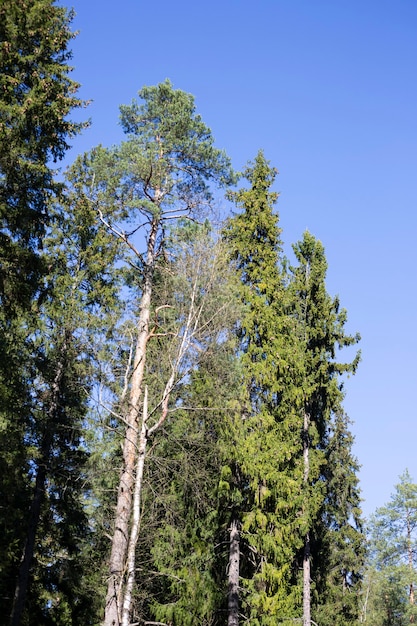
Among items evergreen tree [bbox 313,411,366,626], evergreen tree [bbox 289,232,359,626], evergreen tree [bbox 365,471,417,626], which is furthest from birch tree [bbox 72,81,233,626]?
evergreen tree [bbox 365,471,417,626]

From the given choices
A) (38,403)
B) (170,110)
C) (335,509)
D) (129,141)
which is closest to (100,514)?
(38,403)

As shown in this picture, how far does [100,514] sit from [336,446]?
1600cm

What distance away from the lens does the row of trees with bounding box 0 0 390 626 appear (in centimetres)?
1100

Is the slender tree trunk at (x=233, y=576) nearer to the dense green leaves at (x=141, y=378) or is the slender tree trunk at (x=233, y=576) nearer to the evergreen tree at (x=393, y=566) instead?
the dense green leaves at (x=141, y=378)

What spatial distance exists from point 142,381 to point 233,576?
556 cm

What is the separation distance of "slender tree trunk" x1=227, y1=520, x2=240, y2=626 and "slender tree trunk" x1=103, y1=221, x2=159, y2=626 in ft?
12.4

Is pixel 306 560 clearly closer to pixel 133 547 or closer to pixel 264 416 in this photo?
pixel 264 416

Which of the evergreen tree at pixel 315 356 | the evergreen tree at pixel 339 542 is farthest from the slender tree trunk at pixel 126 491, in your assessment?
the evergreen tree at pixel 339 542

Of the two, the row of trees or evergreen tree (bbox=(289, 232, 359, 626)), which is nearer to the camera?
the row of trees

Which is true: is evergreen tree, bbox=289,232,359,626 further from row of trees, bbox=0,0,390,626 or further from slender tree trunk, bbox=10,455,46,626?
slender tree trunk, bbox=10,455,46,626

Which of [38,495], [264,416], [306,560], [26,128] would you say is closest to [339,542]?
[306,560]

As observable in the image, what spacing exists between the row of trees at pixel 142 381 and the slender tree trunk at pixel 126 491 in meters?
0.04

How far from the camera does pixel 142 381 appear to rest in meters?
12.5

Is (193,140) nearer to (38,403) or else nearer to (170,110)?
(170,110)
